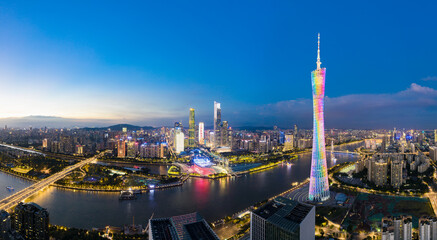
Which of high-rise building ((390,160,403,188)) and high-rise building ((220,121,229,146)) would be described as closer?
high-rise building ((390,160,403,188))

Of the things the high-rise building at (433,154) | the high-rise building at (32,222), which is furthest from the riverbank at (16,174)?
the high-rise building at (433,154)

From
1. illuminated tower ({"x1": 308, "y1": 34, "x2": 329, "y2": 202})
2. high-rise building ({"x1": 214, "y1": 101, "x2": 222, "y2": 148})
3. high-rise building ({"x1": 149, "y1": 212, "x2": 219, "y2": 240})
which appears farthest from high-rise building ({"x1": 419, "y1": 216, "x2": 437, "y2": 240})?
high-rise building ({"x1": 214, "y1": 101, "x2": 222, "y2": 148})

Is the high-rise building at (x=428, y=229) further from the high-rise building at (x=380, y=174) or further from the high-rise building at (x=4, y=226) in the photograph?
the high-rise building at (x=4, y=226)

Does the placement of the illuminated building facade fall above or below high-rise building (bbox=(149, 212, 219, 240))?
below

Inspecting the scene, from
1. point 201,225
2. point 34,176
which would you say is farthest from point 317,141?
point 34,176

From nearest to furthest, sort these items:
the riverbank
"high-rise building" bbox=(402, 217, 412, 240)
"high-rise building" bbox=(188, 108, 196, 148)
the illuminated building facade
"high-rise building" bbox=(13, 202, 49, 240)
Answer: "high-rise building" bbox=(402, 217, 412, 240)
"high-rise building" bbox=(13, 202, 49, 240)
the riverbank
the illuminated building facade
"high-rise building" bbox=(188, 108, 196, 148)

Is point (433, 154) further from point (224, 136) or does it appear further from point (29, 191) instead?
point (29, 191)

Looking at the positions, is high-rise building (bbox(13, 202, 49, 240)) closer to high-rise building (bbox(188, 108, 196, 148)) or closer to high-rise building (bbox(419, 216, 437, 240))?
high-rise building (bbox(419, 216, 437, 240))
